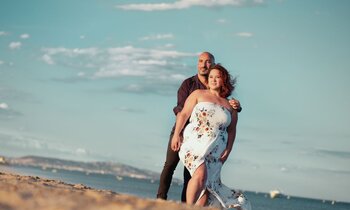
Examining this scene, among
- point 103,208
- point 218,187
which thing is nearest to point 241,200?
point 218,187

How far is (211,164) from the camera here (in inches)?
291

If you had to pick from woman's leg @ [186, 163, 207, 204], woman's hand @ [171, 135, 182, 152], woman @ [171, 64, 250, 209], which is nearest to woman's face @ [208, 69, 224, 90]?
woman @ [171, 64, 250, 209]

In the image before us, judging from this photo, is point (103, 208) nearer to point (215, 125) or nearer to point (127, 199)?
point (127, 199)

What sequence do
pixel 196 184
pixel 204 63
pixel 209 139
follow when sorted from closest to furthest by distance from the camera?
1. pixel 196 184
2. pixel 209 139
3. pixel 204 63

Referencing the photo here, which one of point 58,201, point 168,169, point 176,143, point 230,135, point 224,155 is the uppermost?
point 58,201

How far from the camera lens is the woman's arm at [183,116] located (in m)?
7.49

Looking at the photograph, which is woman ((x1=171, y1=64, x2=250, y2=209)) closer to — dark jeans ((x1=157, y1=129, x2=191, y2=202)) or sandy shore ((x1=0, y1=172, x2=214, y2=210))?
dark jeans ((x1=157, y1=129, x2=191, y2=202))

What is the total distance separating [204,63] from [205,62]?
0.02 meters

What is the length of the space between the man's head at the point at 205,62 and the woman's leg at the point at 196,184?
1.41 metres

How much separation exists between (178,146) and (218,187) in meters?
0.71

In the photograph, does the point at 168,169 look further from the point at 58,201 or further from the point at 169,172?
the point at 58,201

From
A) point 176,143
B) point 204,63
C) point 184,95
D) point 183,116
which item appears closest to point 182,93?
point 184,95

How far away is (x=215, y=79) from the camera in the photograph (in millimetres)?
7391

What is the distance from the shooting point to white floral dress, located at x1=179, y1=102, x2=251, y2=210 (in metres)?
7.29
